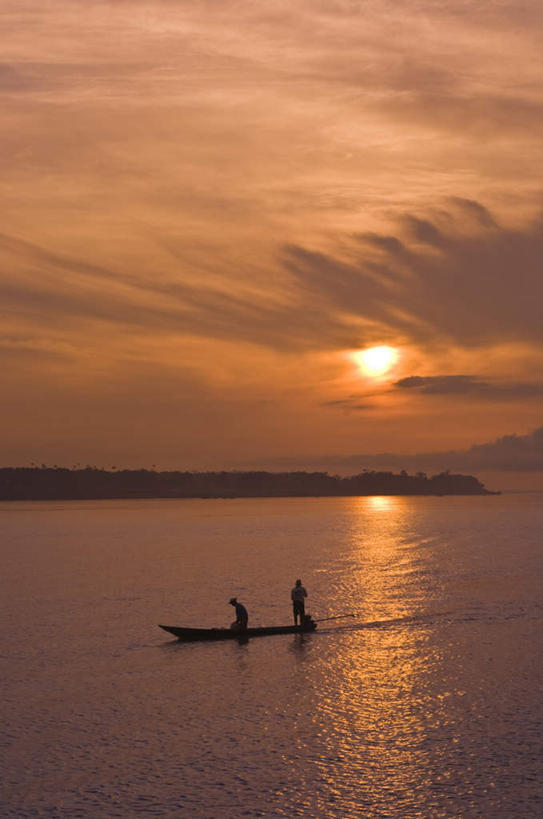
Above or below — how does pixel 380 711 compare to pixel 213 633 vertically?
below

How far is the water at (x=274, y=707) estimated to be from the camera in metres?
32.0

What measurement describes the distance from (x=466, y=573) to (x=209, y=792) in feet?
278

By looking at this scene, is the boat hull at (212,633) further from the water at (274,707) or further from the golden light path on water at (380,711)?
the golden light path on water at (380,711)

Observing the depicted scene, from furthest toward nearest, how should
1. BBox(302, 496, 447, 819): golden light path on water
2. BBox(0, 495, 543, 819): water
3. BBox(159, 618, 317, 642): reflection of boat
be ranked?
BBox(159, 618, 317, 642): reflection of boat, BBox(302, 496, 447, 819): golden light path on water, BBox(0, 495, 543, 819): water

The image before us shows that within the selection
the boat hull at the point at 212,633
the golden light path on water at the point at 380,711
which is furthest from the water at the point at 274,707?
the boat hull at the point at 212,633

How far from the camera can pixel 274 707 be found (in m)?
43.7

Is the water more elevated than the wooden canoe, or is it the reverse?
the wooden canoe

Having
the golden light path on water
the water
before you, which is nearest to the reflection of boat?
the water

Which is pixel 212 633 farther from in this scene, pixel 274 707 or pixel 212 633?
pixel 274 707

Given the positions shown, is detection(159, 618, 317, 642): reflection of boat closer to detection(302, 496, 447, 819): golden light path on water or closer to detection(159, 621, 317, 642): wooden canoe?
detection(159, 621, 317, 642): wooden canoe

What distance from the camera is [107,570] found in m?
117

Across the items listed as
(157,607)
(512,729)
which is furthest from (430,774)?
(157,607)

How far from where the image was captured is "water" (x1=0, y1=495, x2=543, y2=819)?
31969 millimetres

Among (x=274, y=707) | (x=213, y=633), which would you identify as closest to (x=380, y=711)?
(x=274, y=707)
